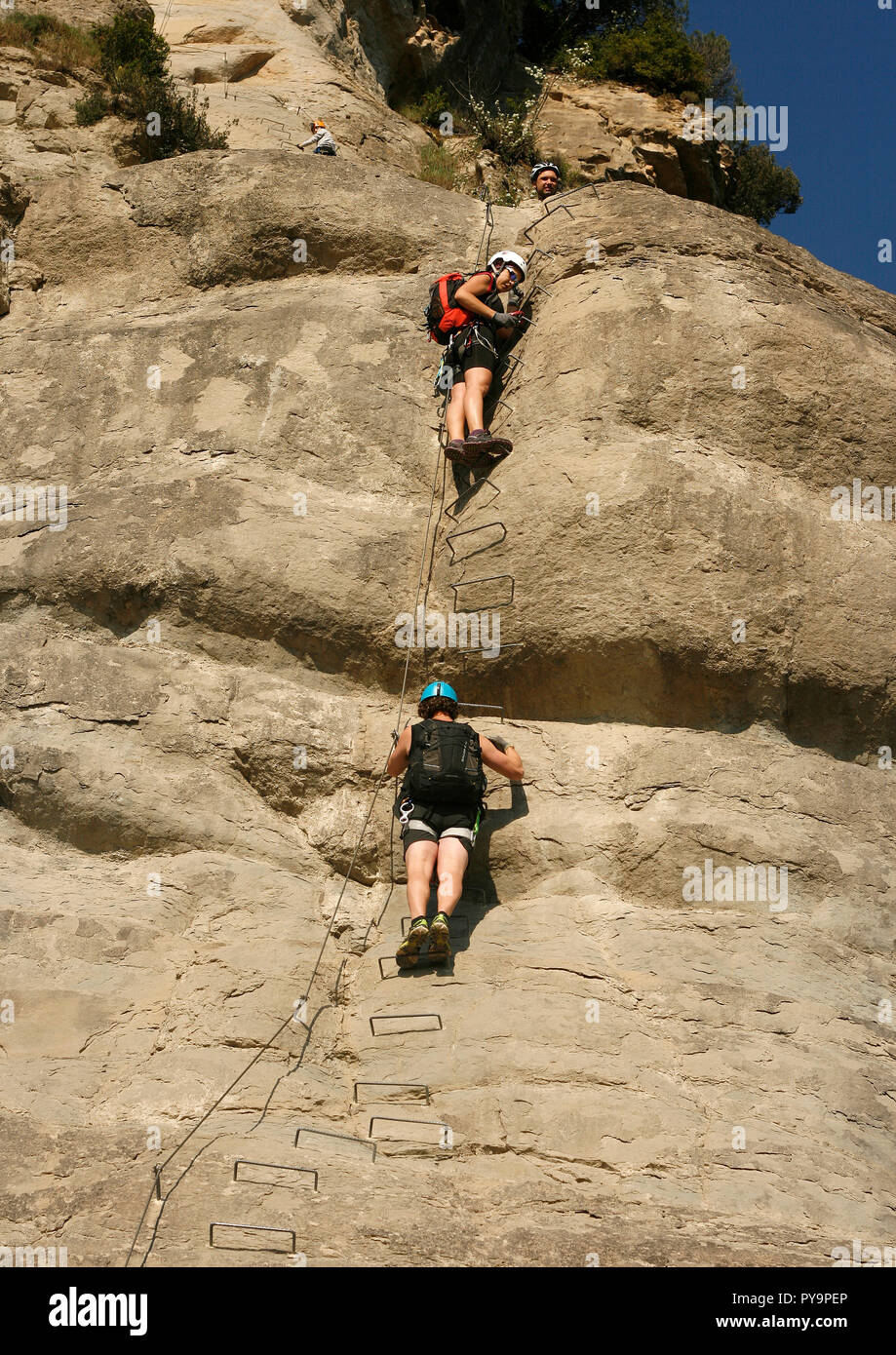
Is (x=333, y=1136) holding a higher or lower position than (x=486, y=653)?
lower

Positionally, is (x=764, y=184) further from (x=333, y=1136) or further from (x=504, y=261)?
(x=333, y=1136)

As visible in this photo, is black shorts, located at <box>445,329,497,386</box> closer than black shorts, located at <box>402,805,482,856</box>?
No

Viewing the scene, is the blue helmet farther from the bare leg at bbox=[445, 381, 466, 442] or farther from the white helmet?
the white helmet

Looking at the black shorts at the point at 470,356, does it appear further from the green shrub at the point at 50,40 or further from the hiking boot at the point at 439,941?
the green shrub at the point at 50,40

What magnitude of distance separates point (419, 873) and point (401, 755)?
2.73 ft

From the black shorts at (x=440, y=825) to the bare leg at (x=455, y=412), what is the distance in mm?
2786

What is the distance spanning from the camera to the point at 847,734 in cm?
878

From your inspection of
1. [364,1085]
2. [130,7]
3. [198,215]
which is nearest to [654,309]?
[198,215]

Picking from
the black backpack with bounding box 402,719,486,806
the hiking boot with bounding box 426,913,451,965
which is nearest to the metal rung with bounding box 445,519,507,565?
the black backpack with bounding box 402,719,486,806

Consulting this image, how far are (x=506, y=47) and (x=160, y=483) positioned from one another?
13.1m

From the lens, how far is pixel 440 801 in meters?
7.97

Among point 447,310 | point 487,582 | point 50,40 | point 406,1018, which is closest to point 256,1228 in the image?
point 406,1018

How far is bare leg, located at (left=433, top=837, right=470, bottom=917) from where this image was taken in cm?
755

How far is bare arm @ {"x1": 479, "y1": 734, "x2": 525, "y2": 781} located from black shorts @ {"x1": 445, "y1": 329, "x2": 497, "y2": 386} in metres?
3.12
